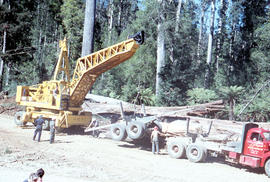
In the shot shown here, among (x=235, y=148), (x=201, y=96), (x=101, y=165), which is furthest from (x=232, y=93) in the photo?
(x=101, y=165)

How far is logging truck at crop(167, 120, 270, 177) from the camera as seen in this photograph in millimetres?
11820

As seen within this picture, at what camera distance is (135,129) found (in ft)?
48.1

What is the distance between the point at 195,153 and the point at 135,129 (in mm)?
3215

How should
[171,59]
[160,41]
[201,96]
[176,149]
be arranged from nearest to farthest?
[176,149]
[201,96]
[160,41]
[171,59]

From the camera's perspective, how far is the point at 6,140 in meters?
14.7

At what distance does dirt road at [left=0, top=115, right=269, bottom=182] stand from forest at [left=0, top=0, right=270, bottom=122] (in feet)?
24.3

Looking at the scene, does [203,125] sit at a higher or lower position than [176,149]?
higher

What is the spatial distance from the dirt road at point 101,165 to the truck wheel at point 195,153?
31cm

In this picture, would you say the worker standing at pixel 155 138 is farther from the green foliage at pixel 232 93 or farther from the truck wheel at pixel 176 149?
the green foliage at pixel 232 93

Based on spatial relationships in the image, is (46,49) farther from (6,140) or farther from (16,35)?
(6,140)

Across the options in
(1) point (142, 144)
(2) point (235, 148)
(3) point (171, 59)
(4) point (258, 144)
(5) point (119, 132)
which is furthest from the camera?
(3) point (171, 59)

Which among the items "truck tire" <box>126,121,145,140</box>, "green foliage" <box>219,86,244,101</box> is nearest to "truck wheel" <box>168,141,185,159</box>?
"truck tire" <box>126,121,145,140</box>

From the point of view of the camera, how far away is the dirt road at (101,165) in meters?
9.72

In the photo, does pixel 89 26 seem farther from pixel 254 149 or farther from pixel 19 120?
pixel 254 149
